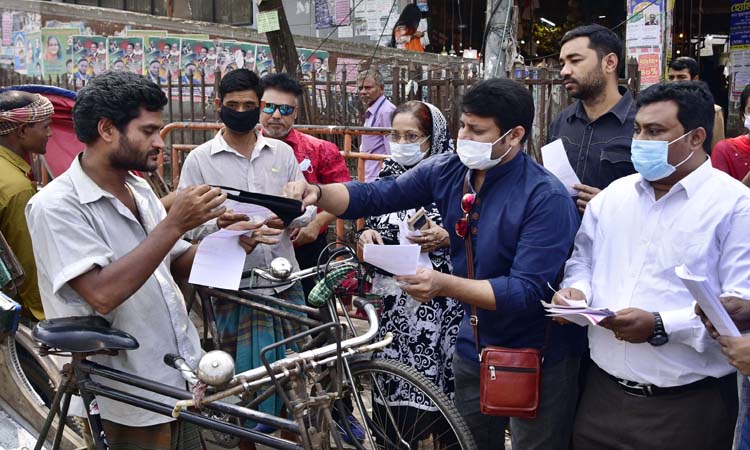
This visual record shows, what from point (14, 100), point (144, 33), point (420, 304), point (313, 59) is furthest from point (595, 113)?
point (144, 33)

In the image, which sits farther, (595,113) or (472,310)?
(595,113)

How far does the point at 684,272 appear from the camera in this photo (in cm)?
232

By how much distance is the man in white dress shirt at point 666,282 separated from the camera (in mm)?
2678

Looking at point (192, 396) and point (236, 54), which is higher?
point (236, 54)

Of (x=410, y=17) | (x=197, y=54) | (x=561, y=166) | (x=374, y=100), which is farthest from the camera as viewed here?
(x=197, y=54)

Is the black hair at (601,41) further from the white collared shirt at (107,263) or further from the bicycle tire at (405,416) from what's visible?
the white collared shirt at (107,263)

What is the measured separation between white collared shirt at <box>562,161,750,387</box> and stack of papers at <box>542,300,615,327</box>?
20cm

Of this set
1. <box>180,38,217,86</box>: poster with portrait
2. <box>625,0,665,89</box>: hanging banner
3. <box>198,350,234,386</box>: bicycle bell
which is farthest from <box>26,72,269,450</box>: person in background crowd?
<box>180,38,217,86</box>: poster with portrait

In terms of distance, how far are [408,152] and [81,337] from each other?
6.57ft

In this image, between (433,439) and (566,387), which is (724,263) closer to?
(566,387)

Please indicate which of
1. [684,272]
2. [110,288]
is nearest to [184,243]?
[110,288]

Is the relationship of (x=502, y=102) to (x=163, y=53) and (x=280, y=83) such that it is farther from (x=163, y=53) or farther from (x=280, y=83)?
(x=163, y=53)

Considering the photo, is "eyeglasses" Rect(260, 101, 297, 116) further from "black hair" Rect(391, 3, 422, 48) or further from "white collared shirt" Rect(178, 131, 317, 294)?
"black hair" Rect(391, 3, 422, 48)

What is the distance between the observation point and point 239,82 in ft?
13.6
